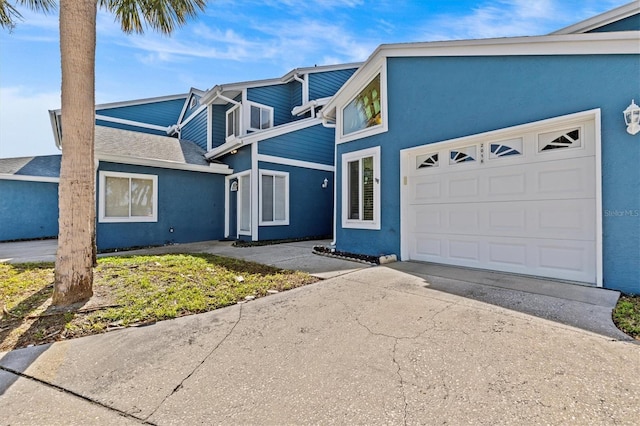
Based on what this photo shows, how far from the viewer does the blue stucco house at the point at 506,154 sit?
13.5 feet

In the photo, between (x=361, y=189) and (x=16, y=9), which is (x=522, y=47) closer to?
(x=361, y=189)

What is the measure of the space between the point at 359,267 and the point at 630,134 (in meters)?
4.37

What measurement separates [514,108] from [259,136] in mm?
7785

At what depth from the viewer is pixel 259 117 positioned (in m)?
12.6

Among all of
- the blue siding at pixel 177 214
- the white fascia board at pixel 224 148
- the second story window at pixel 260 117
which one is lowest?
the blue siding at pixel 177 214

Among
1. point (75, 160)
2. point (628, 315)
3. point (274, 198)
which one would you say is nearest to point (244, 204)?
point (274, 198)

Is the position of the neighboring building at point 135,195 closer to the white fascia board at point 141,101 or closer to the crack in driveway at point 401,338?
the white fascia board at point 141,101

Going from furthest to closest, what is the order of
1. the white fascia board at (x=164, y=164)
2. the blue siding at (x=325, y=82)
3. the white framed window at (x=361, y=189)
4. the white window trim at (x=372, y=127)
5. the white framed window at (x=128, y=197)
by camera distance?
1. the blue siding at (x=325, y=82)
2. the white framed window at (x=128, y=197)
3. the white fascia board at (x=164, y=164)
4. the white framed window at (x=361, y=189)
5. the white window trim at (x=372, y=127)

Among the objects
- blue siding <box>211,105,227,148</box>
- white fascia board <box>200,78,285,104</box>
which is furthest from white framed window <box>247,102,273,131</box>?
blue siding <box>211,105,227,148</box>

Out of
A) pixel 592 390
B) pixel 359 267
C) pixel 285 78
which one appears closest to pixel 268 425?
pixel 592 390

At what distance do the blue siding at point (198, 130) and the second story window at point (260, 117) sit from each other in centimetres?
274

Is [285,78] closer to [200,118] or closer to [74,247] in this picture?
[200,118]

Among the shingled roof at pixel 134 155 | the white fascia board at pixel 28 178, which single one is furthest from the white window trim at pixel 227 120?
the white fascia board at pixel 28 178

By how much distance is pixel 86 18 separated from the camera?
4.31 metres
